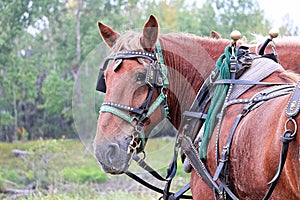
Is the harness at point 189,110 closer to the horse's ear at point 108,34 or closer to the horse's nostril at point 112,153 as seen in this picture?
the horse's nostril at point 112,153

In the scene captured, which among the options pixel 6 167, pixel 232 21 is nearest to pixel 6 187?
pixel 6 167

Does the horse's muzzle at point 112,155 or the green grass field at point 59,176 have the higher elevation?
the horse's muzzle at point 112,155

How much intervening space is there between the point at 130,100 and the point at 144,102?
0.33 feet

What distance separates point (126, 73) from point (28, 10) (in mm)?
20766

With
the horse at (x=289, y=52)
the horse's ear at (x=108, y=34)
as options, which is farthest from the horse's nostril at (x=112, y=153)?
the horse at (x=289, y=52)

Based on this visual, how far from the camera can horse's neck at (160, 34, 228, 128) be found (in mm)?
4008

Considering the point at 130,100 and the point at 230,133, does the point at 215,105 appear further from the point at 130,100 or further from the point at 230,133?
the point at 130,100

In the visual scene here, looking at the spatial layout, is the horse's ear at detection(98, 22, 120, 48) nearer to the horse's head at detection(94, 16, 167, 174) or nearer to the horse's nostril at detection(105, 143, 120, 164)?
the horse's head at detection(94, 16, 167, 174)

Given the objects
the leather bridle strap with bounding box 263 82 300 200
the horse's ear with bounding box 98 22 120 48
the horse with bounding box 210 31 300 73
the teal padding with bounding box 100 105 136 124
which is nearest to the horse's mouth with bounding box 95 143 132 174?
the teal padding with bounding box 100 105 136 124

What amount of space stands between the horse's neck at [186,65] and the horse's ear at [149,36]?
6.4 inches

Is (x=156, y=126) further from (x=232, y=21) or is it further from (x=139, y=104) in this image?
(x=232, y=21)

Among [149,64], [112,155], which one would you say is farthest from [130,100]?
[112,155]

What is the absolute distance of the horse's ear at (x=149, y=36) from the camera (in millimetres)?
3773

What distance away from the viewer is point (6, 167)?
20.9 meters
